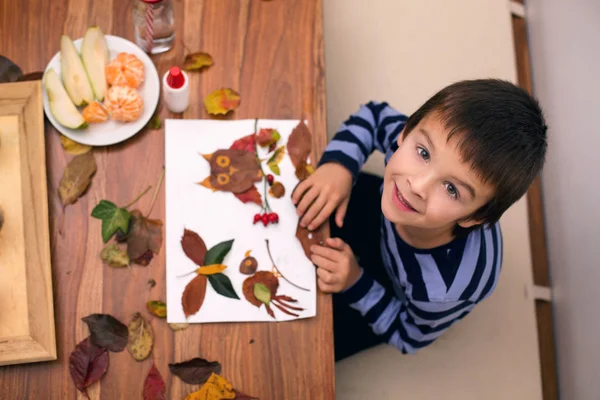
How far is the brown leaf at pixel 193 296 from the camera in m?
0.79

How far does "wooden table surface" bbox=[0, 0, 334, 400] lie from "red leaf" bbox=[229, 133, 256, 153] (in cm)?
4

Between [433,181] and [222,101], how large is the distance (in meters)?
0.34

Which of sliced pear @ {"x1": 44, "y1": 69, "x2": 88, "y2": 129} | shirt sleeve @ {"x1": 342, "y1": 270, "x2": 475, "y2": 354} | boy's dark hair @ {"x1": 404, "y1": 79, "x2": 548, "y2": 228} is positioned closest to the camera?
boy's dark hair @ {"x1": 404, "y1": 79, "x2": 548, "y2": 228}

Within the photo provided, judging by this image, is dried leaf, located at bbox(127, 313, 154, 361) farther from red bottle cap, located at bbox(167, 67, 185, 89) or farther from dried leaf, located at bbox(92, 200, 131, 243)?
red bottle cap, located at bbox(167, 67, 185, 89)

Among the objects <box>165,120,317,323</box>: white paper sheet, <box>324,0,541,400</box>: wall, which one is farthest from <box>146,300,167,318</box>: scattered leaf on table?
<box>324,0,541,400</box>: wall

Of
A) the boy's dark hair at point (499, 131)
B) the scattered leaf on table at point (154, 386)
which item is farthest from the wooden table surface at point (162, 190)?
the boy's dark hair at point (499, 131)

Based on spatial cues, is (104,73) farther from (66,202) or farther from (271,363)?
(271,363)

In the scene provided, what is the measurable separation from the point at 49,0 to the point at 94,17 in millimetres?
71

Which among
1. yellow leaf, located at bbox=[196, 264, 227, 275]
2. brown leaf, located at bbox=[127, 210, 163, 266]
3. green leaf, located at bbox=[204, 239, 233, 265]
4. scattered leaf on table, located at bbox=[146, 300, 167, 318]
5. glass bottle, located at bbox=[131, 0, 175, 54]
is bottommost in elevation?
scattered leaf on table, located at bbox=[146, 300, 167, 318]

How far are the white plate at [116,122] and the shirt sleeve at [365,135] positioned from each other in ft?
0.94

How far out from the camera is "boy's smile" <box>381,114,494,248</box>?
0.70m

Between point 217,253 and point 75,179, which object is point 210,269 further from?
point 75,179

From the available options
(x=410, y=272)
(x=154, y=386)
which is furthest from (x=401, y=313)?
(x=154, y=386)

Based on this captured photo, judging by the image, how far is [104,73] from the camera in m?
0.81
